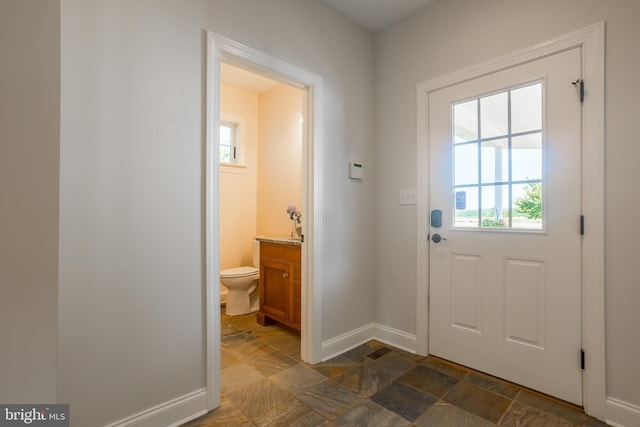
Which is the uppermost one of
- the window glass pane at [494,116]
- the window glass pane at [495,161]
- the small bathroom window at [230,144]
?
the small bathroom window at [230,144]

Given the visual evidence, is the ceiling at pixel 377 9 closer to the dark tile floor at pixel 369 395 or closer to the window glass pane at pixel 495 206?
the window glass pane at pixel 495 206

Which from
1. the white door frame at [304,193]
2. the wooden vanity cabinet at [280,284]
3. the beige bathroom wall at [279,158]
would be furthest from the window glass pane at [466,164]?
the beige bathroom wall at [279,158]

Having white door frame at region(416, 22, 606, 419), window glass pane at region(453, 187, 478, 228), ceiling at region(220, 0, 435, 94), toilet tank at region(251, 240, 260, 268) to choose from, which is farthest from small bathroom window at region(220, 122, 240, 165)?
white door frame at region(416, 22, 606, 419)

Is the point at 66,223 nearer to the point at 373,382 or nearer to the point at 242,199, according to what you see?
the point at 373,382

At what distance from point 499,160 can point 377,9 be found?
1507mm

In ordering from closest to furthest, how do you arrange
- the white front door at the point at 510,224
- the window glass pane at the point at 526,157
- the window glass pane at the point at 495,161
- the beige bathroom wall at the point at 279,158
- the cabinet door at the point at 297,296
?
the white front door at the point at 510,224 → the window glass pane at the point at 526,157 → the window glass pane at the point at 495,161 → the cabinet door at the point at 297,296 → the beige bathroom wall at the point at 279,158

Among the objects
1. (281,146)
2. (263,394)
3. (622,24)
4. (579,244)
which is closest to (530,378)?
(579,244)

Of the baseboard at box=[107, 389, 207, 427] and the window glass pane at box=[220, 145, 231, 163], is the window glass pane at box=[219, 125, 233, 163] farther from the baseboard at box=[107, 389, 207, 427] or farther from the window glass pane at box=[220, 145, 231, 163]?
the baseboard at box=[107, 389, 207, 427]

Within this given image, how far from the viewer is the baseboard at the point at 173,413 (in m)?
1.44

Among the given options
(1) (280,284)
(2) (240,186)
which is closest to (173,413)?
(1) (280,284)

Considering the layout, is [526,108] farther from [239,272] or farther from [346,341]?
[239,272]

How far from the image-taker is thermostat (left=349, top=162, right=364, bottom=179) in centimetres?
249

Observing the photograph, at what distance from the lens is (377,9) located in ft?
7.85

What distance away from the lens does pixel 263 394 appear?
181 centimetres
